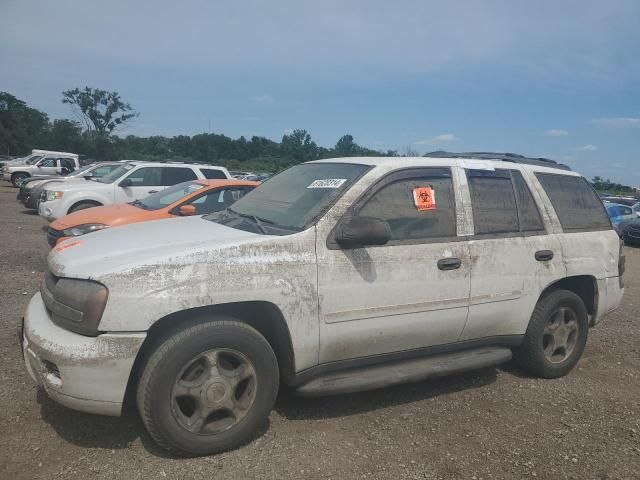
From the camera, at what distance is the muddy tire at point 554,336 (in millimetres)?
4230

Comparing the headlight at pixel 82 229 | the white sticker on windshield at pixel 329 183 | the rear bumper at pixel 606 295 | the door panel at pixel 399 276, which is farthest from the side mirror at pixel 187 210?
the rear bumper at pixel 606 295

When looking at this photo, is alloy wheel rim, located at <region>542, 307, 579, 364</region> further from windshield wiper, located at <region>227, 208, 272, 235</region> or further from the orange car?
the orange car

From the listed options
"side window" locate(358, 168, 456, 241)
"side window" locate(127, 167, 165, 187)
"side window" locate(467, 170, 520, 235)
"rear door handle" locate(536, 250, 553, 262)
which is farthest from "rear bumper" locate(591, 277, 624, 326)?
"side window" locate(127, 167, 165, 187)

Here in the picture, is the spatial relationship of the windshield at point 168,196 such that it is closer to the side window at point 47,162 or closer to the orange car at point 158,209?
the orange car at point 158,209

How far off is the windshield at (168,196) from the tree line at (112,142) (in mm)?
41860

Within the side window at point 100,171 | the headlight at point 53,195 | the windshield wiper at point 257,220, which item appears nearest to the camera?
the windshield wiper at point 257,220

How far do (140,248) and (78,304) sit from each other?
0.48 m

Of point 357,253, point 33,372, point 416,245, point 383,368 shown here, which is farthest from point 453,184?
point 33,372

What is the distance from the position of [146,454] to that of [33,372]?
2.64 feet

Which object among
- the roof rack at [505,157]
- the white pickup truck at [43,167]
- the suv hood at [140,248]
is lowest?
the suv hood at [140,248]

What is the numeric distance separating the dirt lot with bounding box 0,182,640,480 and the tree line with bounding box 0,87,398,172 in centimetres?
4674

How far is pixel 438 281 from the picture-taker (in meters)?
3.59

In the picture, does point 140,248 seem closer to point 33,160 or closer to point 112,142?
point 33,160

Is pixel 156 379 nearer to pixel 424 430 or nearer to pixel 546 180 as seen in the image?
pixel 424 430
